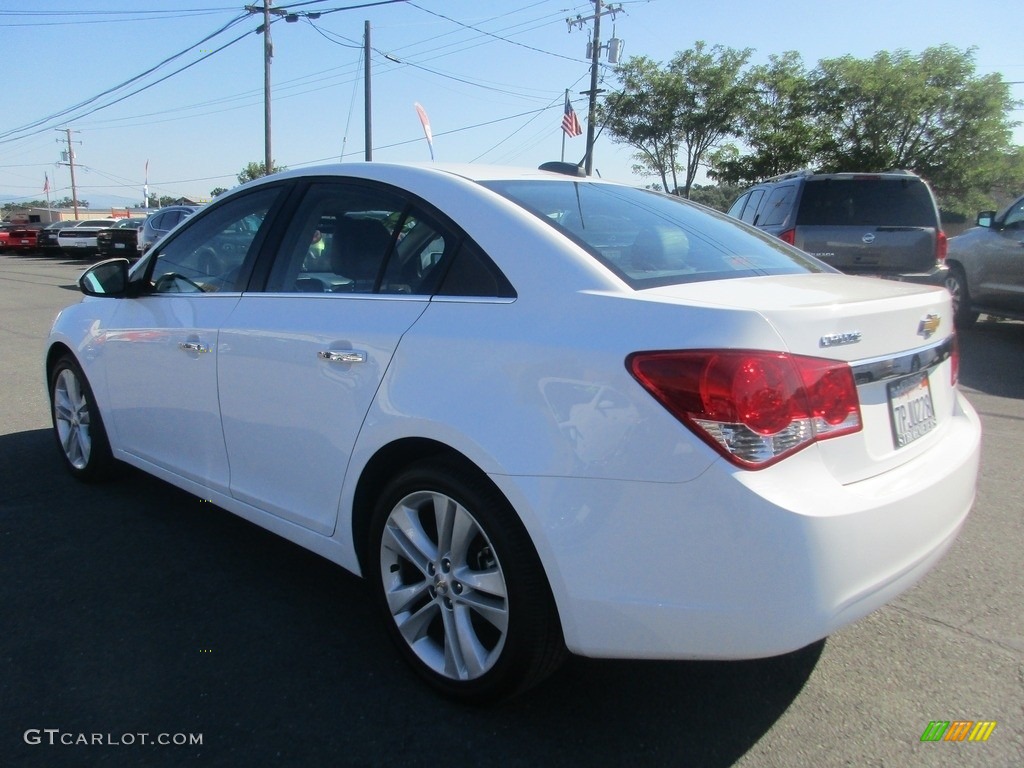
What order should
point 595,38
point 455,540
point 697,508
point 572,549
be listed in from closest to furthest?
1. point 697,508
2. point 572,549
3. point 455,540
4. point 595,38

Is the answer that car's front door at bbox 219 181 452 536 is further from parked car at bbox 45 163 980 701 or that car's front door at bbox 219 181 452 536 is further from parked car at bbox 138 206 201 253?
parked car at bbox 138 206 201 253

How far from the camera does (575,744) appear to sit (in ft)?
7.84

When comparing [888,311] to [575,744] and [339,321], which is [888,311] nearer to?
[575,744]

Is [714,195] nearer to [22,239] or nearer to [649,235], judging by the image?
[22,239]

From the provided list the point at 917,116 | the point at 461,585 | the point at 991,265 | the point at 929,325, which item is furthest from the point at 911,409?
the point at 917,116

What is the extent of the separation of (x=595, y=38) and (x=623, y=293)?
99.3 ft

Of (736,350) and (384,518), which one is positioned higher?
(736,350)

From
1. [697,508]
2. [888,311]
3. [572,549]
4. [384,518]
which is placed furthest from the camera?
[384,518]

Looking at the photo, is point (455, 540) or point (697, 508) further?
point (455, 540)

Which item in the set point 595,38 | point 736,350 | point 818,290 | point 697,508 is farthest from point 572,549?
point 595,38

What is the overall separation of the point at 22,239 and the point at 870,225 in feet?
122

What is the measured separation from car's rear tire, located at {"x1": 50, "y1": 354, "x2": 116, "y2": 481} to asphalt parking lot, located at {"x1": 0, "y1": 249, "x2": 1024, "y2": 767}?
66cm

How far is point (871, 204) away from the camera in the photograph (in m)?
8.93

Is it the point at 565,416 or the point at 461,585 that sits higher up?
the point at 565,416
